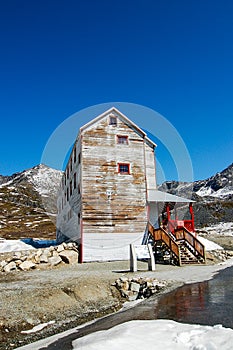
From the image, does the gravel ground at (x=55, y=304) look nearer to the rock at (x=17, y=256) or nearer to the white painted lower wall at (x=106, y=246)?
the rock at (x=17, y=256)

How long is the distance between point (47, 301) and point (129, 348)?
5401 millimetres

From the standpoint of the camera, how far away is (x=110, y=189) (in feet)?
71.8

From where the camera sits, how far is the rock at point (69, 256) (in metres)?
19.1

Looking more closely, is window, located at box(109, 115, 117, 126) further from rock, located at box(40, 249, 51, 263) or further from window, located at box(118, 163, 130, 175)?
rock, located at box(40, 249, 51, 263)

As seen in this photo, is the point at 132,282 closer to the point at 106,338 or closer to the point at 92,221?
the point at 106,338

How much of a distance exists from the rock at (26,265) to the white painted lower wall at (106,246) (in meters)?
3.69

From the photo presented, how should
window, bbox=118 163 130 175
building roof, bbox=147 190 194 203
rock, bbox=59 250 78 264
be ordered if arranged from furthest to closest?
window, bbox=118 163 130 175, building roof, bbox=147 190 194 203, rock, bbox=59 250 78 264

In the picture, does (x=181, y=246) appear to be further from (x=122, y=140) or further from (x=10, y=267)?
(x=10, y=267)

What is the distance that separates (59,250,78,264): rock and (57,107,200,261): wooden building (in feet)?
1.80

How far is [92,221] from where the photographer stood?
2077cm

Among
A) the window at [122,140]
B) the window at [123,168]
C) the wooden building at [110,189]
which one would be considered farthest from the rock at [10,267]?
the window at [122,140]

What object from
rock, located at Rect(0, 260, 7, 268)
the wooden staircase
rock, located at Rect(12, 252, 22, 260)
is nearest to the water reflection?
the wooden staircase

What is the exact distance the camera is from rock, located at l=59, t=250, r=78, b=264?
62.7 ft

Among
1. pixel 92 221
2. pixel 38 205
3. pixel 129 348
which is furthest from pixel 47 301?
pixel 38 205
